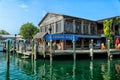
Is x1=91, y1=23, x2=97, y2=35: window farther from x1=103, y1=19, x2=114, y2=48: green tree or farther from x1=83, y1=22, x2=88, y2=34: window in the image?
x1=103, y1=19, x2=114, y2=48: green tree

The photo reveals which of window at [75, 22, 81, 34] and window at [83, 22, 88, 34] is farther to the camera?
window at [83, 22, 88, 34]

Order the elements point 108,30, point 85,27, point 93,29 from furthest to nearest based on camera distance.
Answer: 1. point 93,29
2. point 85,27
3. point 108,30

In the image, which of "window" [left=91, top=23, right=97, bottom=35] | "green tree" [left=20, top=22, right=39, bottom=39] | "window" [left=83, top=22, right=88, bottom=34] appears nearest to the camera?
"window" [left=83, top=22, right=88, bottom=34]

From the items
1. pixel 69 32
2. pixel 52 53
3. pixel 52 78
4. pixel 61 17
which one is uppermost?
pixel 61 17

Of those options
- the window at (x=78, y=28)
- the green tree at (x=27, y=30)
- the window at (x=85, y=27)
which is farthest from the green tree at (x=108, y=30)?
the green tree at (x=27, y=30)

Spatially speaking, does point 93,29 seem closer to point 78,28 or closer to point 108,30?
Answer: point 108,30

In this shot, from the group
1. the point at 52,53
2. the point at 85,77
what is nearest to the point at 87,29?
the point at 52,53

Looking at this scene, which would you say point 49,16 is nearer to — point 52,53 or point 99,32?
point 99,32

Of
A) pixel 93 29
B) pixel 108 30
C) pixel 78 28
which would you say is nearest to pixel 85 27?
pixel 78 28

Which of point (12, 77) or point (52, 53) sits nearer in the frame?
point (12, 77)

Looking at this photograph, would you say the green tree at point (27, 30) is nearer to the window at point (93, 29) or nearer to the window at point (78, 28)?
the window at point (93, 29)

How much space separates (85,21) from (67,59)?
11.7 metres

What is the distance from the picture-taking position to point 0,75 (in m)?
→ 19.4

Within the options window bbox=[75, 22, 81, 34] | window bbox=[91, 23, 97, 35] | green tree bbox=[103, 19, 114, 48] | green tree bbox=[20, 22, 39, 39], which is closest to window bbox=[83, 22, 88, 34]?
window bbox=[75, 22, 81, 34]
